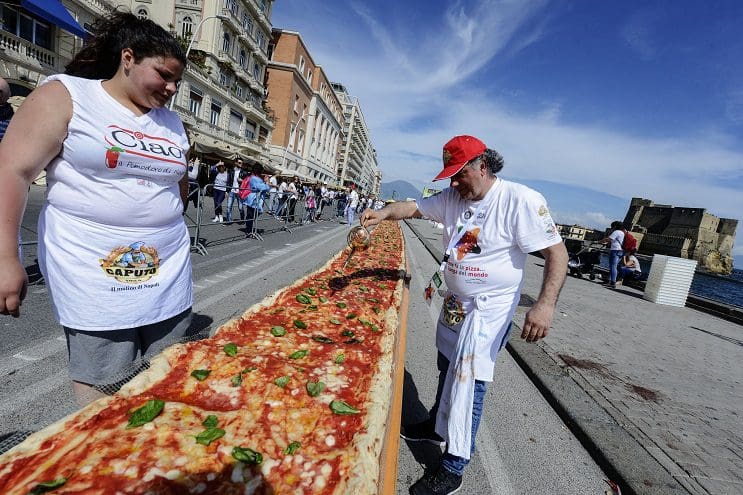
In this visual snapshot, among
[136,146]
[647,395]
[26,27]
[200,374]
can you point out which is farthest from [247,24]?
[647,395]

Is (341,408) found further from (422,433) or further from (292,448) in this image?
(422,433)

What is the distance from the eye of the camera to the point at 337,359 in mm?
2811

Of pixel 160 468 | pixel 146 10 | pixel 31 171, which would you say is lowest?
pixel 160 468

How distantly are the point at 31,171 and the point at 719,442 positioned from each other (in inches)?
239

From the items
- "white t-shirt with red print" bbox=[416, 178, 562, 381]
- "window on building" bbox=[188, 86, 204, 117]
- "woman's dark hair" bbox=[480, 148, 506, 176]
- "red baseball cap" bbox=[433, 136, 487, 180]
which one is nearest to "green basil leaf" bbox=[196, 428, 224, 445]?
"white t-shirt with red print" bbox=[416, 178, 562, 381]

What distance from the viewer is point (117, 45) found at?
1821 millimetres

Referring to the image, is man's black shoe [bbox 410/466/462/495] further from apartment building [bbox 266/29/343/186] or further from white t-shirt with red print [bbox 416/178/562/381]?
apartment building [bbox 266/29/343/186]

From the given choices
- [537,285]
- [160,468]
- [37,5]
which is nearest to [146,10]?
[37,5]

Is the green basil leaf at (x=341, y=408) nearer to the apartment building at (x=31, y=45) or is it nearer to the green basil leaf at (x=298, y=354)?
the green basil leaf at (x=298, y=354)

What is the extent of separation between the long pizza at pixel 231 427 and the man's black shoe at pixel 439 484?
31.6 inches

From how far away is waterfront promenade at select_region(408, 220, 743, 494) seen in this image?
3164mm

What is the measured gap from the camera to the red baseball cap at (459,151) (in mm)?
2607

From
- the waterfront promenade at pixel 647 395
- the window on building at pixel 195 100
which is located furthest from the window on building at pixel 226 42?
the waterfront promenade at pixel 647 395

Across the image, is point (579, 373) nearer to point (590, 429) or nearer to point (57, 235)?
point (590, 429)
